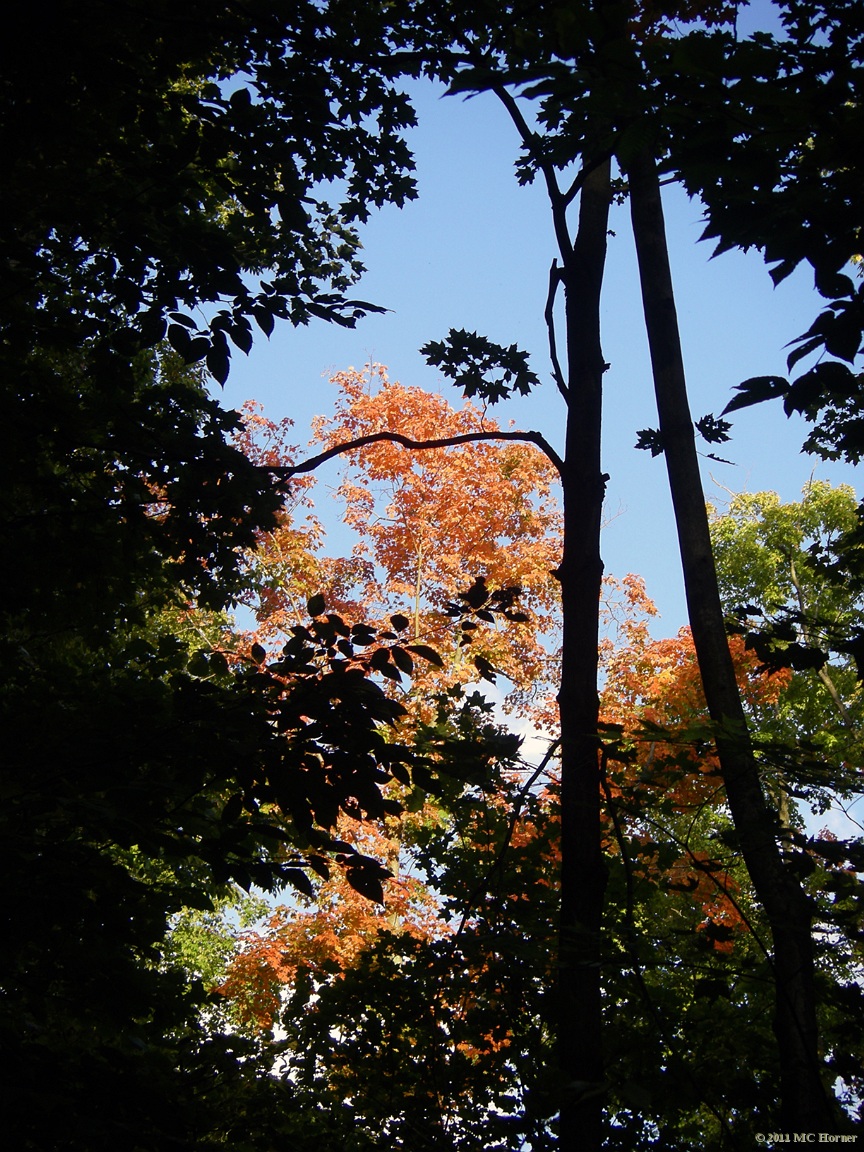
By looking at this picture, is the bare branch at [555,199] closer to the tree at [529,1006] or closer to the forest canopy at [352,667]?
the forest canopy at [352,667]

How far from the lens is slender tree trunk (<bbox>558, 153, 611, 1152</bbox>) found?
3.28 metres

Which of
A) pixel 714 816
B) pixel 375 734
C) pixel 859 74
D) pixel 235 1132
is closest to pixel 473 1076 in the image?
pixel 235 1132

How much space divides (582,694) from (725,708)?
0.98 meters

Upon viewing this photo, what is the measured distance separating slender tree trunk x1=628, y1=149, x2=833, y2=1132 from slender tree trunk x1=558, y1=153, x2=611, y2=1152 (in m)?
0.61

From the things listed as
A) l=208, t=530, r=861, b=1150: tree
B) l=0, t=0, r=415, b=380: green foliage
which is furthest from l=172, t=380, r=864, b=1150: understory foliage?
l=0, t=0, r=415, b=380: green foliage

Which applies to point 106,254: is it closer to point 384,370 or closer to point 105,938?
point 105,938

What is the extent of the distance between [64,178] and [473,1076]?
15.1ft

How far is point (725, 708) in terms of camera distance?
4.58 metres

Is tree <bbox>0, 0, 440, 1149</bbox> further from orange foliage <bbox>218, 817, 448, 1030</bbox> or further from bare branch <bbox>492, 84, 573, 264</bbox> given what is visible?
orange foliage <bbox>218, 817, 448, 1030</bbox>

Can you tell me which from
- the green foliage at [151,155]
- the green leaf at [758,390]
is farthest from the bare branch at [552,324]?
the green leaf at [758,390]

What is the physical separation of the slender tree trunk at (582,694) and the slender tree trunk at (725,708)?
608mm

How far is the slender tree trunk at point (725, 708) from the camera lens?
3.47m

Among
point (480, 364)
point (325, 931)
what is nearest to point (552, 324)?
point (480, 364)

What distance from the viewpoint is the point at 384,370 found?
18656 millimetres
